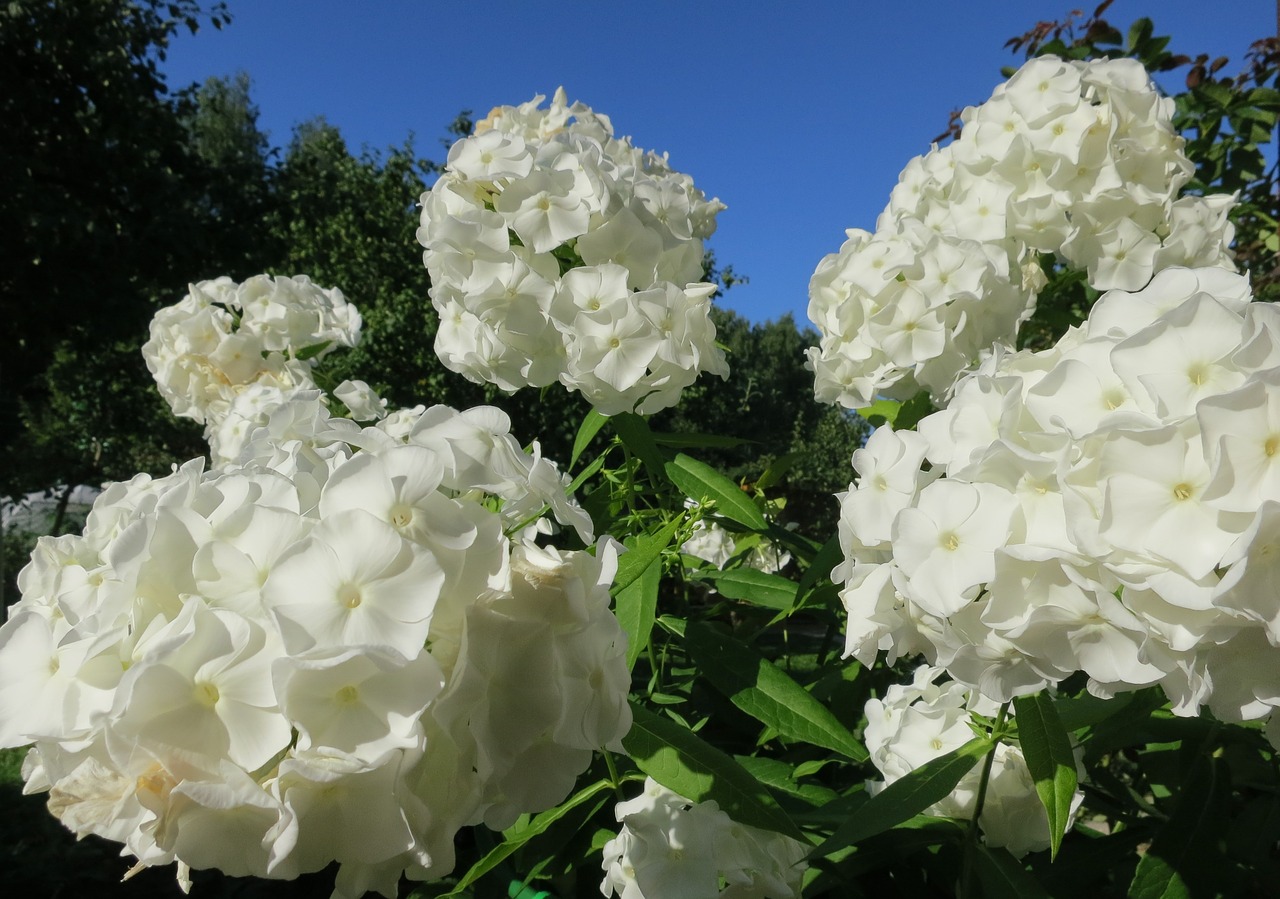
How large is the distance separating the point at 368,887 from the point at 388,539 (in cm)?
42

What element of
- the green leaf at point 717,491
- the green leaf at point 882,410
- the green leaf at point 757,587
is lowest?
the green leaf at point 757,587

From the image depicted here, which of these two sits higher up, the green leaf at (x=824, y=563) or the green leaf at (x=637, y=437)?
the green leaf at (x=637, y=437)

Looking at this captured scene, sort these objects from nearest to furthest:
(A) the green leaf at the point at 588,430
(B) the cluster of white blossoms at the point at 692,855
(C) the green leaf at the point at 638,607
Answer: (B) the cluster of white blossoms at the point at 692,855 → (C) the green leaf at the point at 638,607 → (A) the green leaf at the point at 588,430

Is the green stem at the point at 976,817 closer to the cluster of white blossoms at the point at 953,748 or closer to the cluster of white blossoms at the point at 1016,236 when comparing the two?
the cluster of white blossoms at the point at 953,748

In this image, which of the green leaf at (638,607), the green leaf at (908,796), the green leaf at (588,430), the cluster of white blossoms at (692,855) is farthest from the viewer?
the green leaf at (588,430)

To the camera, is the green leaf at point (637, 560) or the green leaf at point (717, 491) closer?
the green leaf at point (637, 560)

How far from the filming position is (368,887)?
3.15 ft

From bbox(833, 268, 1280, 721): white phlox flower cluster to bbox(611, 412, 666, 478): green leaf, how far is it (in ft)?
3.16

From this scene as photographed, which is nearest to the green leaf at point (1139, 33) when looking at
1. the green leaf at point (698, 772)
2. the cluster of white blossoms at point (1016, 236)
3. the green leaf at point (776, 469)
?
the cluster of white blossoms at point (1016, 236)

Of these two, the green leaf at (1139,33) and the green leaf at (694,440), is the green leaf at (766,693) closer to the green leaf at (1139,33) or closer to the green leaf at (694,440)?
the green leaf at (694,440)

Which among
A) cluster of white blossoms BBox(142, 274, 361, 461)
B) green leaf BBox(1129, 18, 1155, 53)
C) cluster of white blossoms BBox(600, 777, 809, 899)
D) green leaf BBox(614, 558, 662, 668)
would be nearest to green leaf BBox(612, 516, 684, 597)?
green leaf BBox(614, 558, 662, 668)

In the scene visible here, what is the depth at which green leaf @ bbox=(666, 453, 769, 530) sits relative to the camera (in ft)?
6.31

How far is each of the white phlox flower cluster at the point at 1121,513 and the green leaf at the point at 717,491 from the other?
2.36ft

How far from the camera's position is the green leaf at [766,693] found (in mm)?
1539
